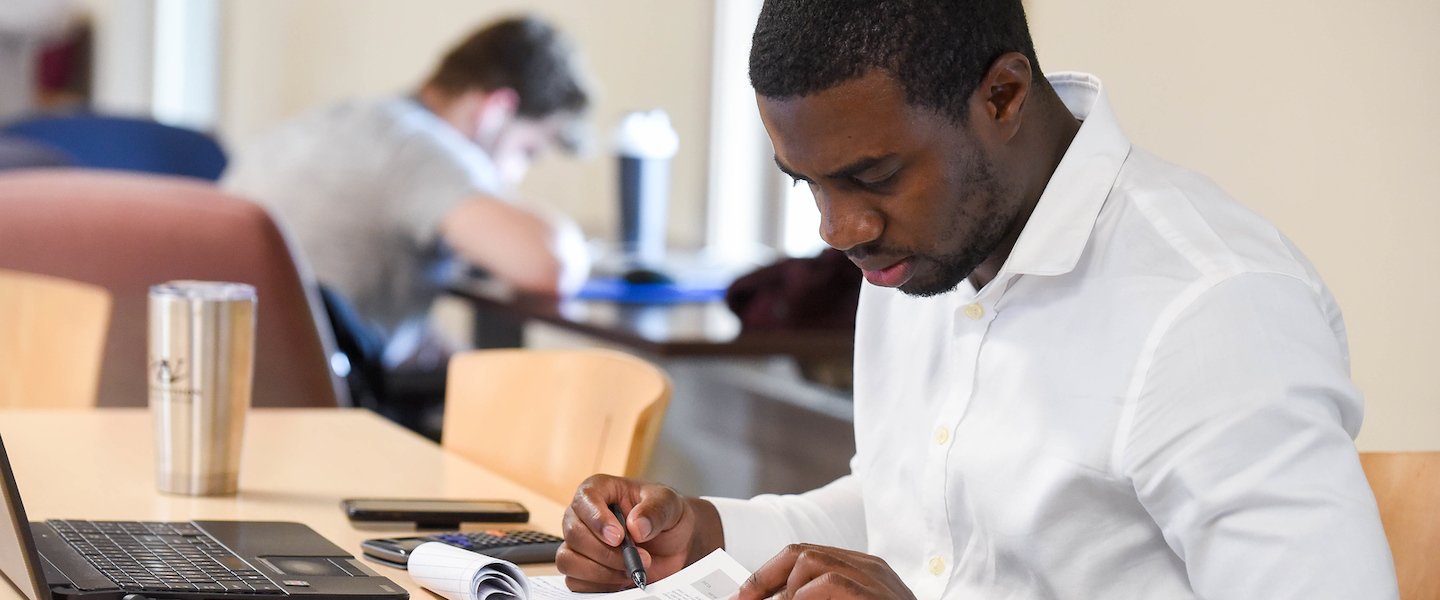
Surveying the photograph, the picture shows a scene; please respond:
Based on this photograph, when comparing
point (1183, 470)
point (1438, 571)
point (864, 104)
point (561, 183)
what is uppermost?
point (864, 104)

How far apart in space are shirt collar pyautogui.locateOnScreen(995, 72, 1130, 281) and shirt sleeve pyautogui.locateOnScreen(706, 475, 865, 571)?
281mm

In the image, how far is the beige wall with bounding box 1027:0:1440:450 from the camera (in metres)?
1.30

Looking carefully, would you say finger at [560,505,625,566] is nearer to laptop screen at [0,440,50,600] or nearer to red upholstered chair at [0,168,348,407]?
laptop screen at [0,440,50,600]

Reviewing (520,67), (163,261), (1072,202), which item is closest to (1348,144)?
(1072,202)

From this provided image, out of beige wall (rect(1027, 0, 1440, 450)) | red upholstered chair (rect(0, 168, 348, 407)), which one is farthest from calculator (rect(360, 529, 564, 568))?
red upholstered chair (rect(0, 168, 348, 407))

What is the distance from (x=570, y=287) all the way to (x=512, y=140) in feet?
2.05

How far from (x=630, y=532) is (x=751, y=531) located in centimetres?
15

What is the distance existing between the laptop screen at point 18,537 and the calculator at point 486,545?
0.82 ft

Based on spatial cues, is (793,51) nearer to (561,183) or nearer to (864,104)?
(864,104)

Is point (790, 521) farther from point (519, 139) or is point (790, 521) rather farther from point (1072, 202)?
point (519, 139)

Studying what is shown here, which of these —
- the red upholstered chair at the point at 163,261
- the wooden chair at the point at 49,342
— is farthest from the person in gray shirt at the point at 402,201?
the wooden chair at the point at 49,342

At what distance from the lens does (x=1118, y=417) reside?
87cm

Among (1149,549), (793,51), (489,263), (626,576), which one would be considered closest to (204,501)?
(626,576)

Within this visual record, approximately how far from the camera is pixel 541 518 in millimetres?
1239
